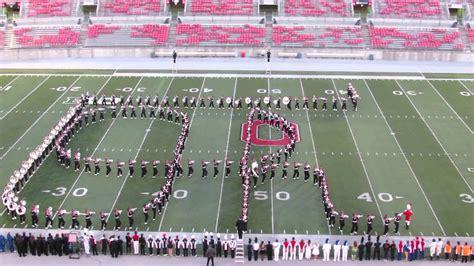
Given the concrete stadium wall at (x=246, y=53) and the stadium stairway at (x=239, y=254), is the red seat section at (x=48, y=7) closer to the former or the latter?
the concrete stadium wall at (x=246, y=53)

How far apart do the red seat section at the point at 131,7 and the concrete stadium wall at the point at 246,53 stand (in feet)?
17.6

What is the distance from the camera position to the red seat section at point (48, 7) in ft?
160

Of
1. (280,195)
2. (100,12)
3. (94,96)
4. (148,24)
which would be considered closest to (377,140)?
(280,195)

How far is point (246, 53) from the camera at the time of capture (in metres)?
45.0

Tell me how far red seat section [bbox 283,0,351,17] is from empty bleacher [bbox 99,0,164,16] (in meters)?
10.4

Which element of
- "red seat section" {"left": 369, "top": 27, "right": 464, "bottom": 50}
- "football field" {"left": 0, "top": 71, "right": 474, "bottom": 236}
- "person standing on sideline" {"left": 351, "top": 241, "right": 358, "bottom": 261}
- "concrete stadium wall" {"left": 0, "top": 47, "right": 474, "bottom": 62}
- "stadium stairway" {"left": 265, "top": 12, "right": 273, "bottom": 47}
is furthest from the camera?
"stadium stairway" {"left": 265, "top": 12, "right": 273, "bottom": 47}

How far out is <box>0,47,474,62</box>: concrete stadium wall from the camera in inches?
1734

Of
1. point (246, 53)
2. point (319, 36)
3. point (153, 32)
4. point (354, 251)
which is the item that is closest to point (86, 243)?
point (354, 251)

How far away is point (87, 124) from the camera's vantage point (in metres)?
30.5

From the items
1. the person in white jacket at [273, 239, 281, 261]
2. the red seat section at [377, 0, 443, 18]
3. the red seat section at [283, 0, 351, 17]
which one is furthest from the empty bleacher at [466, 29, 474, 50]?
the person in white jacket at [273, 239, 281, 261]

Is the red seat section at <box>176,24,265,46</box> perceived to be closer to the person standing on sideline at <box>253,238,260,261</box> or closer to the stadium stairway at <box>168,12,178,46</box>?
the stadium stairway at <box>168,12,178,46</box>

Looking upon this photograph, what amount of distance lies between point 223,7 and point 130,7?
24.8 feet

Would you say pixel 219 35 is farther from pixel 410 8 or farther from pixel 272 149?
pixel 272 149

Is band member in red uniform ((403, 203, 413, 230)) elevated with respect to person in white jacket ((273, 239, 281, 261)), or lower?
elevated
